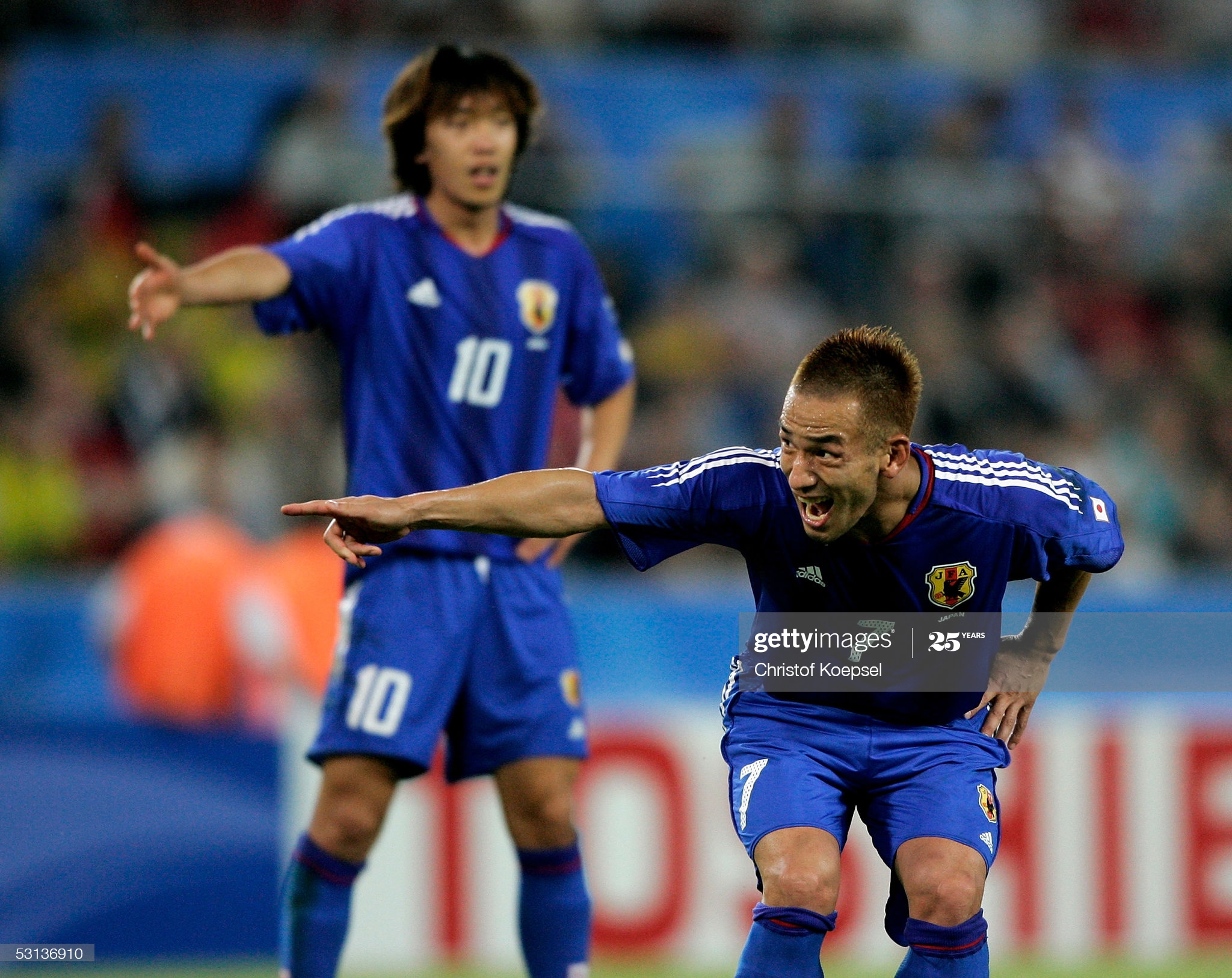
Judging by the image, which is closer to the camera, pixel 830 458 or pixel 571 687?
pixel 830 458

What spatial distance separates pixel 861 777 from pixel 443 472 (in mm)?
1345

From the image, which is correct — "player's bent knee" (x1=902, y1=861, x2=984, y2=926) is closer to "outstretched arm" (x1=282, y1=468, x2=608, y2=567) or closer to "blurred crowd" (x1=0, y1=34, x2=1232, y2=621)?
"outstretched arm" (x1=282, y1=468, x2=608, y2=567)

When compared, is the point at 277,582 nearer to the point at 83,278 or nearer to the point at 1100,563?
the point at 83,278

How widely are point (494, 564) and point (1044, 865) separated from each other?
10.7 feet

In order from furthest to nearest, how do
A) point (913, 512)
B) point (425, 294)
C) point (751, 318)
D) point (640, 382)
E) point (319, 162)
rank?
point (751, 318) < point (319, 162) < point (640, 382) < point (425, 294) < point (913, 512)

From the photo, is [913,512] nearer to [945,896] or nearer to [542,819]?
[945,896]

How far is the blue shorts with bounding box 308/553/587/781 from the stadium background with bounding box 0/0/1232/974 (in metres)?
0.77

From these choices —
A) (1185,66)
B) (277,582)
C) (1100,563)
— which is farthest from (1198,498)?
(1100,563)

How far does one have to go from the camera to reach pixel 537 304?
14.9 feet

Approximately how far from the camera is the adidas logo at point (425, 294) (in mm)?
4465

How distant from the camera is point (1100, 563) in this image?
→ 376 cm

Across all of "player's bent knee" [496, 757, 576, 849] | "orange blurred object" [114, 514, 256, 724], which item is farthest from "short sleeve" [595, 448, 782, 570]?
"orange blurred object" [114, 514, 256, 724]

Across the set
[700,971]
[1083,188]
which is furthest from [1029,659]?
[1083,188]

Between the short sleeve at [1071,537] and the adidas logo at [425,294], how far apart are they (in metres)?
1.63
